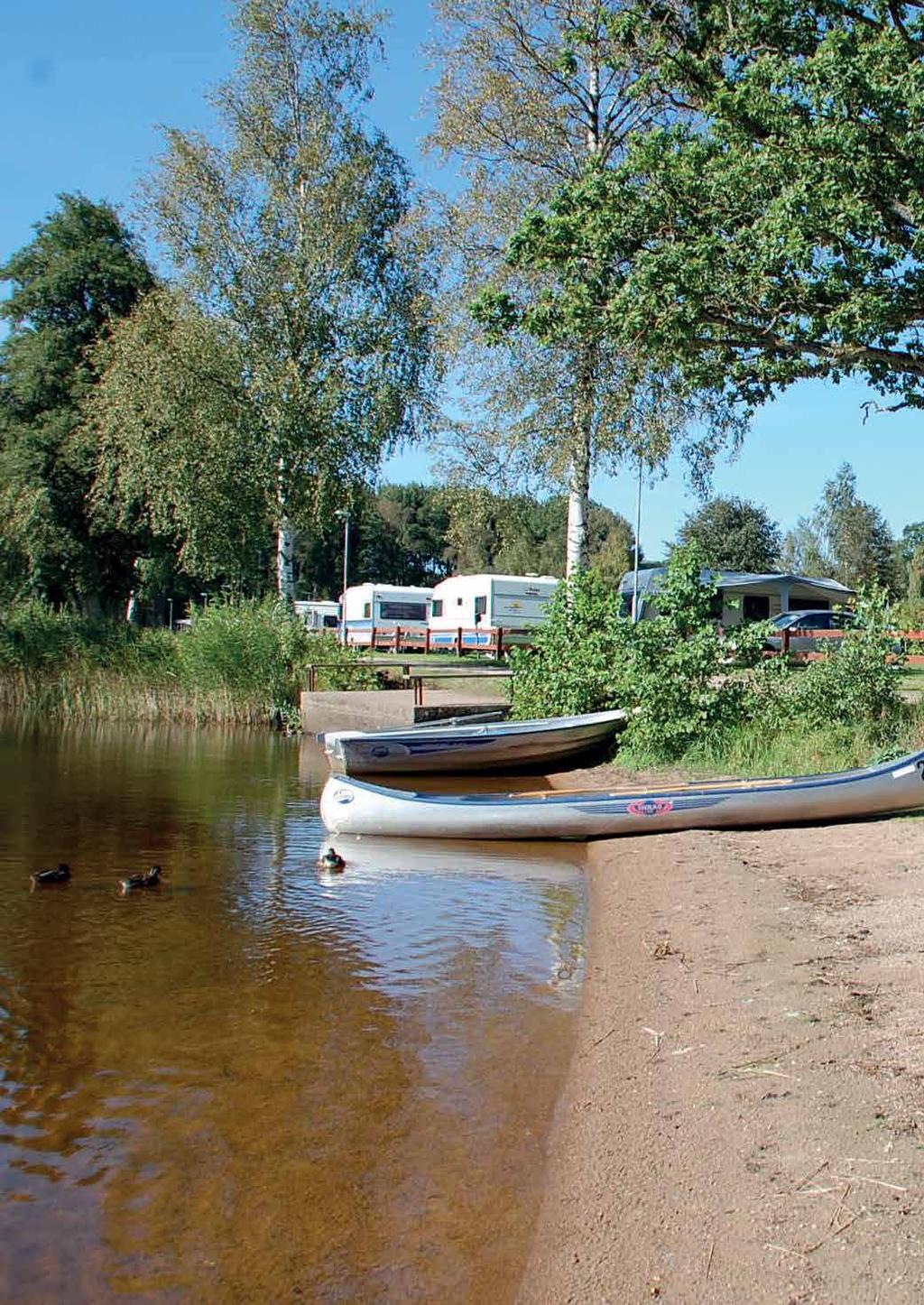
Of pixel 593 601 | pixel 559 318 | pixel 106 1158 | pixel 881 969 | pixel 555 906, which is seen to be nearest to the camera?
pixel 106 1158

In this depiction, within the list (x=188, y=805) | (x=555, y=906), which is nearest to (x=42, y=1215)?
(x=555, y=906)

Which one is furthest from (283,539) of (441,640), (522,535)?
(441,640)

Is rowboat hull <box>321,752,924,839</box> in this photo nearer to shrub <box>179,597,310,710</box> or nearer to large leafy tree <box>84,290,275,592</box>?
shrub <box>179,597,310,710</box>

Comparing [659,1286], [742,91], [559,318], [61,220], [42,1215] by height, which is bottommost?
[42,1215]

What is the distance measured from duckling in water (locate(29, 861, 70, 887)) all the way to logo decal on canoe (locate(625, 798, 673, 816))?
5.29m

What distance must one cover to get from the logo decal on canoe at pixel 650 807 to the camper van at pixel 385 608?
35.2 metres

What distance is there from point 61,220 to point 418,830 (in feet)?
98.4

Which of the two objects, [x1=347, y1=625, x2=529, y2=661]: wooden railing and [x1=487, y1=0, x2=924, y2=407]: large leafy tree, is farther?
[x1=347, y1=625, x2=529, y2=661]: wooden railing

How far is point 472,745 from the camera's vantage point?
53.1 ft

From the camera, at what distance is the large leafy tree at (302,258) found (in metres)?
25.9

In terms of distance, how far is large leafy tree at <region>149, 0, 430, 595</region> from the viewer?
25.9 metres

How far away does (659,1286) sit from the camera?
138 inches

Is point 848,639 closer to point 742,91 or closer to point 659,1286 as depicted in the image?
point 742,91

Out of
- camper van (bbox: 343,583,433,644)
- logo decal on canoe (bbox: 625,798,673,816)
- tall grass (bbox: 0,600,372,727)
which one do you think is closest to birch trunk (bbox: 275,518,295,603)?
tall grass (bbox: 0,600,372,727)
